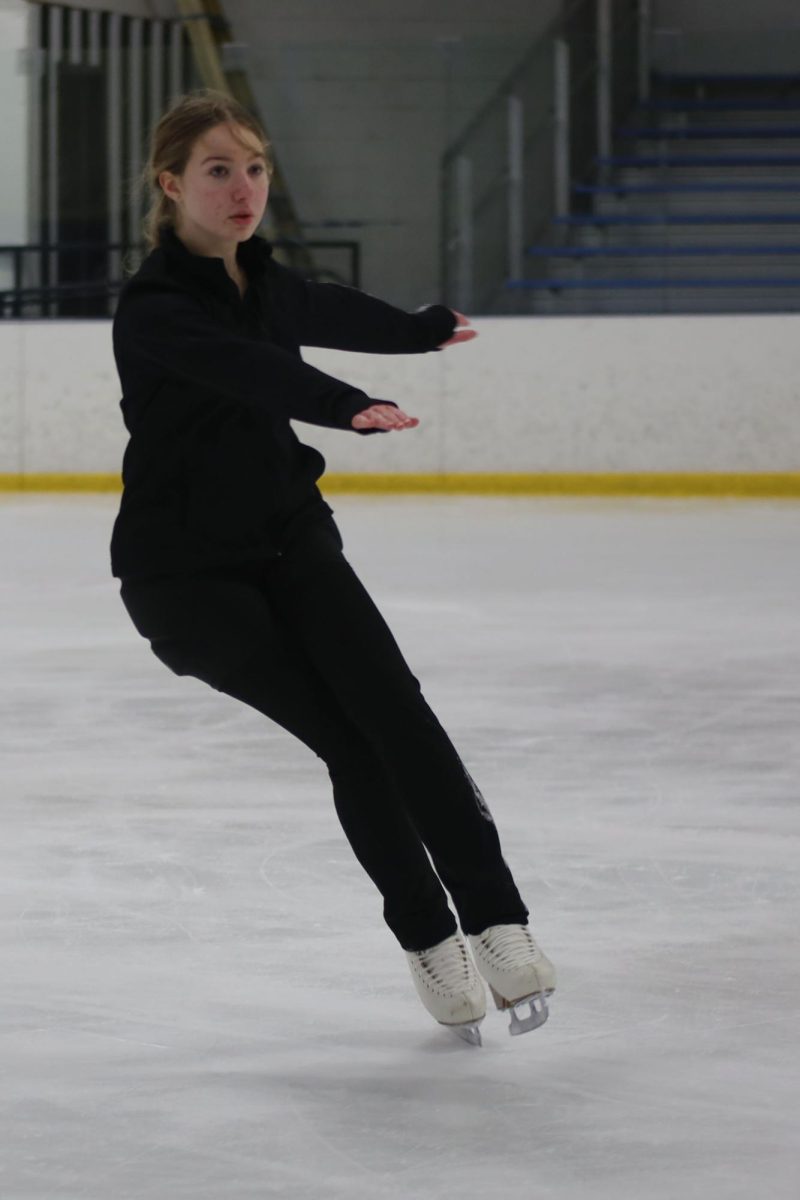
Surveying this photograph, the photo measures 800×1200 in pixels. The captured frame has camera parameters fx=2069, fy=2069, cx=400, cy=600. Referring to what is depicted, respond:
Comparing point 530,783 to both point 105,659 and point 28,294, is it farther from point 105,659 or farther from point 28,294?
point 28,294

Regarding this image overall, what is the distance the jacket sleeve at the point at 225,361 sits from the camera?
1.84m

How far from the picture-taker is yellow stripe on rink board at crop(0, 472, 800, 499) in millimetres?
9266

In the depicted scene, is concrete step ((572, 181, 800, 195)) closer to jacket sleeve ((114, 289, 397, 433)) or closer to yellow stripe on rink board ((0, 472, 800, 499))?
yellow stripe on rink board ((0, 472, 800, 499))

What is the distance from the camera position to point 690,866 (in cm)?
281

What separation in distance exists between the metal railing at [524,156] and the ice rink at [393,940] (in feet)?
15.4

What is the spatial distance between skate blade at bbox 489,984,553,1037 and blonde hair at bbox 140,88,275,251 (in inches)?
32.4

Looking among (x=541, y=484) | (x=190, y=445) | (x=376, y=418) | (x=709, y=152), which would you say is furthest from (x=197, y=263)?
(x=709, y=152)

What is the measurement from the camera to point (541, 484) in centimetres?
939

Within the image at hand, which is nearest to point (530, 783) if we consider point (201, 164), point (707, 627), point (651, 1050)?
point (651, 1050)

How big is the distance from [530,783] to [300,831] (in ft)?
1.60

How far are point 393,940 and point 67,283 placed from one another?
763 cm

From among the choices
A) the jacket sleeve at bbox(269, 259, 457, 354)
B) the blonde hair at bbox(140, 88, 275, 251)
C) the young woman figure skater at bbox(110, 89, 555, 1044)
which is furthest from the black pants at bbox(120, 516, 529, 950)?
the blonde hair at bbox(140, 88, 275, 251)

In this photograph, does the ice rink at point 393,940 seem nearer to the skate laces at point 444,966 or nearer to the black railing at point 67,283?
the skate laces at point 444,966

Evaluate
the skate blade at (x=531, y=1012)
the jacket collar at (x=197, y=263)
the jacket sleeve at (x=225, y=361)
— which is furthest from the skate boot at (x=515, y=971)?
the jacket collar at (x=197, y=263)
